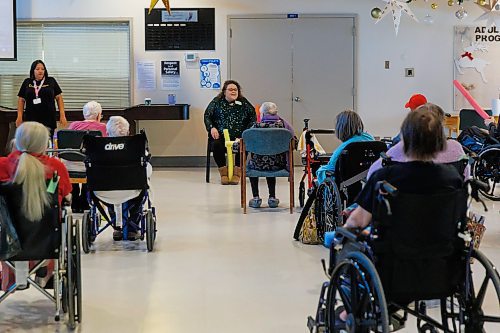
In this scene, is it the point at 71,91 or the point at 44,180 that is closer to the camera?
the point at 44,180

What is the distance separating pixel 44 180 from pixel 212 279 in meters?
1.49

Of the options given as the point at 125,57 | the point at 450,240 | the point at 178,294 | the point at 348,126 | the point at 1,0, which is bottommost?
the point at 178,294

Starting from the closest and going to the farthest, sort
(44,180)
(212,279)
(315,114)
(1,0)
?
(44,180), (212,279), (1,0), (315,114)

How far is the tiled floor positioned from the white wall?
459 cm

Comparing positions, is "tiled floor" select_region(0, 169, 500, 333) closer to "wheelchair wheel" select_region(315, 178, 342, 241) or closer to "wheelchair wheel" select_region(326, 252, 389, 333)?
"wheelchair wheel" select_region(315, 178, 342, 241)

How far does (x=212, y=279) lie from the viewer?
15.2 feet

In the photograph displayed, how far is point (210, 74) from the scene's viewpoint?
11.4 metres

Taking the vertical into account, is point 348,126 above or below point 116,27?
below

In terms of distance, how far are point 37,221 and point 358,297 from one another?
1.53 meters

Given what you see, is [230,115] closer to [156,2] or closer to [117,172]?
[156,2]

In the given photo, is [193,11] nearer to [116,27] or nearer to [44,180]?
[116,27]

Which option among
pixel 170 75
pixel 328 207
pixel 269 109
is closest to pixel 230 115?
pixel 269 109

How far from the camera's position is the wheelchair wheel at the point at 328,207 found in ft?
16.4

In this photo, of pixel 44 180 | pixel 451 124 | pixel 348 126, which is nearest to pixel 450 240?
pixel 44 180
